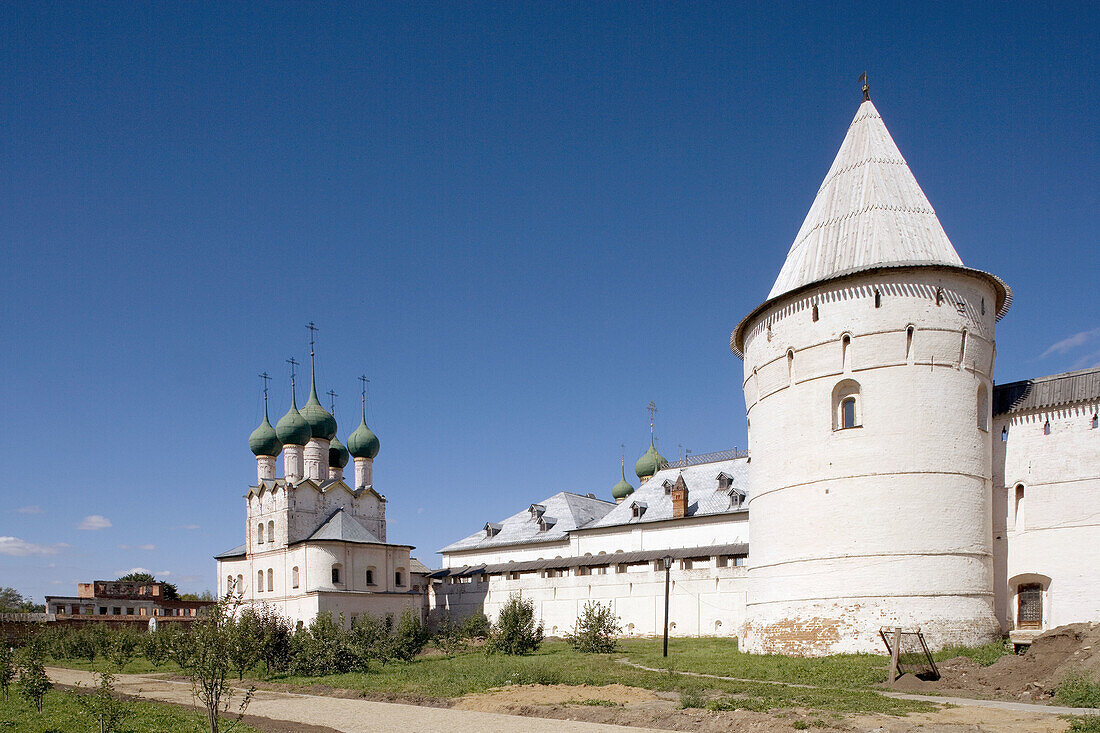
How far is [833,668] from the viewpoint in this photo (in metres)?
18.0

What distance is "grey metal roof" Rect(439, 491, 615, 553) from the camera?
4259 cm

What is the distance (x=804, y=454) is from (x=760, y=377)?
2839 mm

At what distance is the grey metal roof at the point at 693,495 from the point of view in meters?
35.5

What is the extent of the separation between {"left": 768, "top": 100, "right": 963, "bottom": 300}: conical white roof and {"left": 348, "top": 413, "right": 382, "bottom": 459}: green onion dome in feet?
85.7

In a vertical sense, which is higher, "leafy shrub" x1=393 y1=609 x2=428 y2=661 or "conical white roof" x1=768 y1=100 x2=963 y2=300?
"conical white roof" x1=768 y1=100 x2=963 y2=300

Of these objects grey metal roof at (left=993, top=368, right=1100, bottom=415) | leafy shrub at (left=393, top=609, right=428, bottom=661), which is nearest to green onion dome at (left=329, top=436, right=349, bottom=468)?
leafy shrub at (left=393, top=609, right=428, bottom=661)

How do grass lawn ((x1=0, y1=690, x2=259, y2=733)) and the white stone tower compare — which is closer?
grass lawn ((x1=0, y1=690, x2=259, y2=733))

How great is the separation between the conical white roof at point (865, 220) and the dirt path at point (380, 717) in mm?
13213

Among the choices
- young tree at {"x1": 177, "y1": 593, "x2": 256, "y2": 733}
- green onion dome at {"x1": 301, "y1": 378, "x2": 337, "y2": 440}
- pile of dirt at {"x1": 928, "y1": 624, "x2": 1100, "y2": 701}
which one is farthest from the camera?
green onion dome at {"x1": 301, "y1": 378, "x2": 337, "y2": 440}

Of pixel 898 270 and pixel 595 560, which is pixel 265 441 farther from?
pixel 898 270

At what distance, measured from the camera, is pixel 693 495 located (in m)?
37.0

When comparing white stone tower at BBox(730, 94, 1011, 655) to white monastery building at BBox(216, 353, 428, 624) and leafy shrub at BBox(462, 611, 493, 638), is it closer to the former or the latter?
leafy shrub at BBox(462, 611, 493, 638)

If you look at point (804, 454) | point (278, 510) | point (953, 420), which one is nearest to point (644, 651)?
point (804, 454)

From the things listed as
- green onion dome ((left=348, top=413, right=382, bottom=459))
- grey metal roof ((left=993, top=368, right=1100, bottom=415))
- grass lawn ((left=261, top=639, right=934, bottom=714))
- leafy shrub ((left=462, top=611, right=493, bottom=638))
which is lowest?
leafy shrub ((left=462, top=611, right=493, bottom=638))
